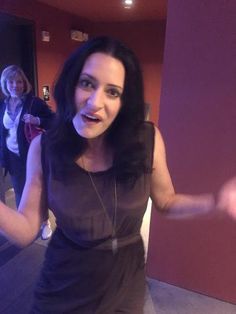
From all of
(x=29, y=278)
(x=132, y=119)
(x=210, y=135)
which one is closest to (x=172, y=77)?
(x=210, y=135)

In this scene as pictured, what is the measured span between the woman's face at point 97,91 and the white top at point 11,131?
1.50m

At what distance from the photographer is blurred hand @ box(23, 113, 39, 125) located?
6.61ft

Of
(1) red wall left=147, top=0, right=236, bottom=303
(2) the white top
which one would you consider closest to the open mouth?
(1) red wall left=147, top=0, right=236, bottom=303

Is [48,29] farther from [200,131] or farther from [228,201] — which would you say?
[228,201]

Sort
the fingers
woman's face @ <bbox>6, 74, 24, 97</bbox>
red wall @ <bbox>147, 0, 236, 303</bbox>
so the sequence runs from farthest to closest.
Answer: woman's face @ <bbox>6, 74, 24, 97</bbox>, the fingers, red wall @ <bbox>147, 0, 236, 303</bbox>

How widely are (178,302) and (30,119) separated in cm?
158

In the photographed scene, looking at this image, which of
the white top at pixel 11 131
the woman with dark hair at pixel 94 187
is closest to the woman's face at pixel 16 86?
the white top at pixel 11 131

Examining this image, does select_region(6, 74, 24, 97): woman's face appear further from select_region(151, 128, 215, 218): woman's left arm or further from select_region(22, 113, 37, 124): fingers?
select_region(151, 128, 215, 218): woman's left arm

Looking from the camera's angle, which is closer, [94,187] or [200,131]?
[94,187]

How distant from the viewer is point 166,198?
0.89 metres

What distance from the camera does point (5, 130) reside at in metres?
2.18

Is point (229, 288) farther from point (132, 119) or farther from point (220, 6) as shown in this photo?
point (220, 6)

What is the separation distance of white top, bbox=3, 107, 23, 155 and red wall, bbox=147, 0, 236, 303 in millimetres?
1133

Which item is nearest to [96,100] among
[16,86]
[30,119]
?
[30,119]
